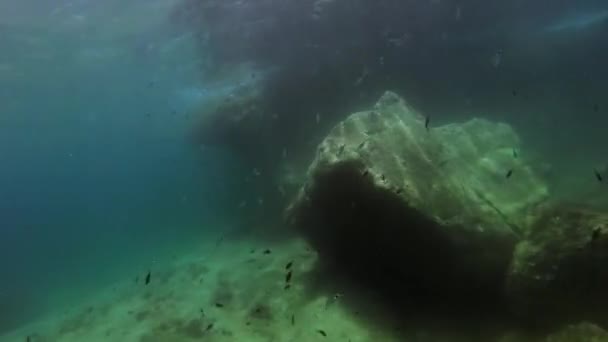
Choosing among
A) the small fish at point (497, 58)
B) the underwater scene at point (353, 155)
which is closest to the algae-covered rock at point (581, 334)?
the underwater scene at point (353, 155)

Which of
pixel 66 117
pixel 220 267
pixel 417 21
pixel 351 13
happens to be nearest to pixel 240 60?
pixel 351 13

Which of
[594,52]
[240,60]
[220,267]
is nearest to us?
[220,267]

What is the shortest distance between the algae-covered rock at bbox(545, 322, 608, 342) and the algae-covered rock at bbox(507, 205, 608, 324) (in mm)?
682

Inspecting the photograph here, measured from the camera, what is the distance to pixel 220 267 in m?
16.6

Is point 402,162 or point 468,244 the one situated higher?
point 402,162

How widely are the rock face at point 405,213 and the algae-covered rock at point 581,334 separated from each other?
1828 mm

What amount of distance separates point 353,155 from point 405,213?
1.62 m

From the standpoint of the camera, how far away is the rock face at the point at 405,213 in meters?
9.48

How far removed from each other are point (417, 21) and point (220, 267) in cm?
1321

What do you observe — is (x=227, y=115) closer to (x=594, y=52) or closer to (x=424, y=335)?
(x=424, y=335)

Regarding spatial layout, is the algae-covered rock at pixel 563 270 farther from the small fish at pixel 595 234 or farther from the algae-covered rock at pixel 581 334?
the algae-covered rock at pixel 581 334

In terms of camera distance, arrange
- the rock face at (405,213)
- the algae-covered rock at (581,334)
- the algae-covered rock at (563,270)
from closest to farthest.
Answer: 1. the algae-covered rock at (581,334)
2. the algae-covered rock at (563,270)
3. the rock face at (405,213)

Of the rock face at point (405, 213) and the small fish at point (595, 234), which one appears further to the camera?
the rock face at point (405, 213)

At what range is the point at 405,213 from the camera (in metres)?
9.66
